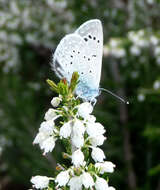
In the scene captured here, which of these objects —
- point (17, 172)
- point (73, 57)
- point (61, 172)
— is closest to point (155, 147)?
point (17, 172)

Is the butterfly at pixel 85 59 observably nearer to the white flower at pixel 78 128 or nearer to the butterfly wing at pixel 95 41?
the butterfly wing at pixel 95 41

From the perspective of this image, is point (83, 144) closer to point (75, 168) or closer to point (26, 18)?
point (75, 168)

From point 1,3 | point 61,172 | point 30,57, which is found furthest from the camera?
point 30,57

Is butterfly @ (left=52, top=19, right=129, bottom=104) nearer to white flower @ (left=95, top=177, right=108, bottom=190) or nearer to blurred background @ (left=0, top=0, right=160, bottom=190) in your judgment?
white flower @ (left=95, top=177, right=108, bottom=190)

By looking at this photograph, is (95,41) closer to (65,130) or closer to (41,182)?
(65,130)

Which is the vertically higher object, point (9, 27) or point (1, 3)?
point (1, 3)

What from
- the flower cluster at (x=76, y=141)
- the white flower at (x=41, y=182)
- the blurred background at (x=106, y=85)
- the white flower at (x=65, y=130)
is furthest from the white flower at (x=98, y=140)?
the blurred background at (x=106, y=85)

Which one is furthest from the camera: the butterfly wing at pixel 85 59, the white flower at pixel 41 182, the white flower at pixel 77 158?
the butterfly wing at pixel 85 59

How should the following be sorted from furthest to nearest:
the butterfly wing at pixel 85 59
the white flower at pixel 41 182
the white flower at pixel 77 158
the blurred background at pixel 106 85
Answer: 1. the blurred background at pixel 106 85
2. the butterfly wing at pixel 85 59
3. the white flower at pixel 41 182
4. the white flower at pixel 77 158

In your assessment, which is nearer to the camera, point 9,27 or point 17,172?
point 17,172
